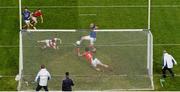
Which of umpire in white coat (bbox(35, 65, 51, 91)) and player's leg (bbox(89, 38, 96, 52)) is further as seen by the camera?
player's leg (bbox(89, 38, 96, 52))

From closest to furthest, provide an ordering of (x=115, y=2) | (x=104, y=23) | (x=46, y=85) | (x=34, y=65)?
(x=46, y=85) < (x=34, y=65) < (x=104, y=23) < (x=115, y=2)

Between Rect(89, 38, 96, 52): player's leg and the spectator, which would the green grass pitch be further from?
the spectator

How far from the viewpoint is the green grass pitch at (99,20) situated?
1213 inches

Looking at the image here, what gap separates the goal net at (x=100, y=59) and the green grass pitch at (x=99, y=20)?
1.74 m

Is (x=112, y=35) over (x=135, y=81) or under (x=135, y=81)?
over

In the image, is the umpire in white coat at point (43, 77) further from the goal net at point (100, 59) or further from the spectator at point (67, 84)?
the goal net at point (100, 59)

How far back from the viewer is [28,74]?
26781 mm

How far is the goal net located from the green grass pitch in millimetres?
1744

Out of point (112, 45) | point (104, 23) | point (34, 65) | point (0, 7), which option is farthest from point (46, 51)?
point (0, 7)

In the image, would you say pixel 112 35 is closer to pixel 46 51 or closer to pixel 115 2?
pixel 46 51

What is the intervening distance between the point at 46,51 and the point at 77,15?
9652 millimetres

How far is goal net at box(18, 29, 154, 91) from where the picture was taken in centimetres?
2672

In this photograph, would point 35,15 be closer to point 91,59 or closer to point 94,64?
point 91,59

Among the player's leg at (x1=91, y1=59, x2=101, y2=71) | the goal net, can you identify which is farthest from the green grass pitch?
the player's leg at (x1=91, y1=59, x2=101, y2=71)
